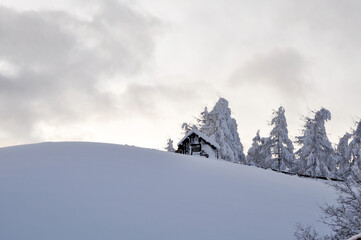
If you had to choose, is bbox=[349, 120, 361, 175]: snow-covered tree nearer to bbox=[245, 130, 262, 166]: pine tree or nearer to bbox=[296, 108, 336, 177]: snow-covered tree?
bbox=[296, 108, 336, 177]: snow-covered tree

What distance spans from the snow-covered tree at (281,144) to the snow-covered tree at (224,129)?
155 inches

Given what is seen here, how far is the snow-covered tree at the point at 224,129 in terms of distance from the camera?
41.7 meters

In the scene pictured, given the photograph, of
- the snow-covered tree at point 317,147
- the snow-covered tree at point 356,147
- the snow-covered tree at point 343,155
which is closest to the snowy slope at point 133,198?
the snow-covered tree at point 356,147

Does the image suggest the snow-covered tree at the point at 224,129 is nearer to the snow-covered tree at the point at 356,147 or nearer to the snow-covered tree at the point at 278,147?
the snow-covered tree at the point at 278,147

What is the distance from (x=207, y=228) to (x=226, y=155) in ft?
98.1

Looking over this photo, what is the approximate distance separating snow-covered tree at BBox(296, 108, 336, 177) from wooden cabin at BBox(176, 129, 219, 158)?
36.6ft

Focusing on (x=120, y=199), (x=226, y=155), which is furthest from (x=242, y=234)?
(x=226, y=155)

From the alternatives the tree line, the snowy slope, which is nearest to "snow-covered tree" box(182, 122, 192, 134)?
the tree line

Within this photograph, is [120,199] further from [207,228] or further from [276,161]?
[276,161]

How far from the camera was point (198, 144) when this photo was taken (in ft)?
112

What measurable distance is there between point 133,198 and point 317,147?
101ft

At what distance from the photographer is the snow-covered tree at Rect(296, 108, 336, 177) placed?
127 ft

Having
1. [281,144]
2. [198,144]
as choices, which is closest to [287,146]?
[281,144]

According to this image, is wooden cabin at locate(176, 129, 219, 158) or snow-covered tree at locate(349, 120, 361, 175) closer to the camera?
wooden cabin at locate(176, 129, 219, 158)
